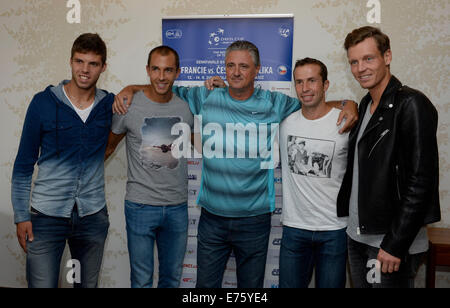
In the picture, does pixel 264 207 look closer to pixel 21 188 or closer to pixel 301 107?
pixel 301 107

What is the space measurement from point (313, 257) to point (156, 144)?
3.84 feet

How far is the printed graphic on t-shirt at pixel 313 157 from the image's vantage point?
1946 millimetres

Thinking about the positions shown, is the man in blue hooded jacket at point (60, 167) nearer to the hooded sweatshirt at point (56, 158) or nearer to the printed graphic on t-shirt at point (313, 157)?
the hooded sweatshirt at point (56, 158)

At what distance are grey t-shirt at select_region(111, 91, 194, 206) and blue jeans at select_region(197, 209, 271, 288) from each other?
0.28 m

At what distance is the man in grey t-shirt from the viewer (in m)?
2.09

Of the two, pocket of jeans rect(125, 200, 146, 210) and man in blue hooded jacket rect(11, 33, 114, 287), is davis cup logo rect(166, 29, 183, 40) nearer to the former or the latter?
man in blue hooded jacket rect(11, 33, 114, 287)

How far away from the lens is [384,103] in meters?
1.66

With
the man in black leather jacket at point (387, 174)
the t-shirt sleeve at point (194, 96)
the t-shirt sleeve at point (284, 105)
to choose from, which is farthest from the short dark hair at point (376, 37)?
the t-shirt sleeve at point (194, 96)

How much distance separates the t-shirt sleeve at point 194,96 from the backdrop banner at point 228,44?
1.16 feet

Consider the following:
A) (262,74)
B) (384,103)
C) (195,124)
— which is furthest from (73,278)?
(384,103)

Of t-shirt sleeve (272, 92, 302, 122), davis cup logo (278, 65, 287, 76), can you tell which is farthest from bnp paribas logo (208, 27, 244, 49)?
t-shirt sleeve (272, 92, 302, 122)

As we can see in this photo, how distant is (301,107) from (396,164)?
0.71 m

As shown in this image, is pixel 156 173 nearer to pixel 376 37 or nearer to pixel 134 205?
pixel 134 205

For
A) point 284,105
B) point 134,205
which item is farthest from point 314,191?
point 134,205
